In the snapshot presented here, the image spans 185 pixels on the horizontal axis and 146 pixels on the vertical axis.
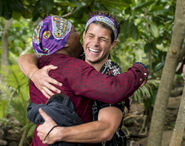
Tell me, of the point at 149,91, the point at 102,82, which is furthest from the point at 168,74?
the point at 149,91

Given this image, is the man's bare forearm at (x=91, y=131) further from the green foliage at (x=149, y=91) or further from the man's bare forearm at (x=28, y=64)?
the green foliage at (x=149, y=91)

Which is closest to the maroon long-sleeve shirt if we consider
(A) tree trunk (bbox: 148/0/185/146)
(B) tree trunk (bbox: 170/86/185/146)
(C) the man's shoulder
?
(C) the man's shoulder

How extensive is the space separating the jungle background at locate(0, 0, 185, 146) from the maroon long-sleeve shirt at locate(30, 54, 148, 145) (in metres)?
1.08

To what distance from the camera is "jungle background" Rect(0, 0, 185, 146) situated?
116 inches

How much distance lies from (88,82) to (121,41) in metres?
2.41

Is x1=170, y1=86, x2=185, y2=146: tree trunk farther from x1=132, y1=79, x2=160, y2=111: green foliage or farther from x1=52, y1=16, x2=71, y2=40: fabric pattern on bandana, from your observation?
x1=132, y1=79, x2=160, y2=111: green foliage

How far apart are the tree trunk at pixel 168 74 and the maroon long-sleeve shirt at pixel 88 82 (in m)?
0.87

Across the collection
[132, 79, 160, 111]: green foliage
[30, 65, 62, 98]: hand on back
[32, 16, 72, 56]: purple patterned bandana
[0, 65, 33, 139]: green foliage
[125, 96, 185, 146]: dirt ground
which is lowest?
[125, 96, 185, 146]: dirt ground

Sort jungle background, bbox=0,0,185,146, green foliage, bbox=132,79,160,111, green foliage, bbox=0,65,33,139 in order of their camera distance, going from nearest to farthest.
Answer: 1. jungle background, bbox=0,0,185,146
2. green foliage, bbox=132,79,160,111
3. green foliage, bbox=0,65,33,139

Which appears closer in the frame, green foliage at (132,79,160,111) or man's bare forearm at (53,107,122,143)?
man's bare forearm at (53,107,122,143)

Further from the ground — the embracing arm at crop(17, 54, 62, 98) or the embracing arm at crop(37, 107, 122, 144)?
the embracing arm at crop(17, 54, 62, 98)

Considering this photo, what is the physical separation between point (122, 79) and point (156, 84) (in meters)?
2.54

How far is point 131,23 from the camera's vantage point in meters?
3.13

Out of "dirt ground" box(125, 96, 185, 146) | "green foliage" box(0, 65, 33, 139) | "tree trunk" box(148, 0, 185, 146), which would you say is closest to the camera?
"tree trunk" box(148, 0, 185, 146)
